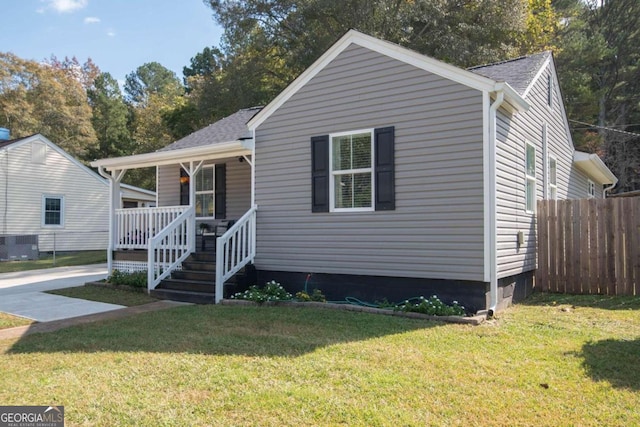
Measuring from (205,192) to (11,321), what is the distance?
532 centimetres

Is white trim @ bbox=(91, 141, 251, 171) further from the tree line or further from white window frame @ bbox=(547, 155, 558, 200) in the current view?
the tree line

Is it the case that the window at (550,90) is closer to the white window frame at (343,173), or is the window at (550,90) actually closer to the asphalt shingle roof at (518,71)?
the asphalt shingle roof at (518,71)

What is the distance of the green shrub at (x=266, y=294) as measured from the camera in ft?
24.6

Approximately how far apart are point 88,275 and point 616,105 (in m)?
27.9

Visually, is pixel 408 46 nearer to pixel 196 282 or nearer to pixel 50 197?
pixel 196 282

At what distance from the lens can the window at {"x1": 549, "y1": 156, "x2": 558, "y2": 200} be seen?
996cm

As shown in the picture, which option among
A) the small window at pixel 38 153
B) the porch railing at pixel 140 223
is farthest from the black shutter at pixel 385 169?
the small window at pixel 38 153

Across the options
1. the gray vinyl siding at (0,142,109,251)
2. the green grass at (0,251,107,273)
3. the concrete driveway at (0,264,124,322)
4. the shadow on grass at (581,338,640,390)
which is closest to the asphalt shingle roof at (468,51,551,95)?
the shadow on grass at (581,338,640,390)

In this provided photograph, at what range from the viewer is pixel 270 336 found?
5.36 m

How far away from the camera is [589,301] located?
769 cm

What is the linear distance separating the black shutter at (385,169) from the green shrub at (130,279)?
5.05 m

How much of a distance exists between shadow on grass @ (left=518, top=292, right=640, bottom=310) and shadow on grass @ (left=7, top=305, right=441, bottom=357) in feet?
9.37

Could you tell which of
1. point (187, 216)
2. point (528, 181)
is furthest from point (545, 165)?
point (187, 216)

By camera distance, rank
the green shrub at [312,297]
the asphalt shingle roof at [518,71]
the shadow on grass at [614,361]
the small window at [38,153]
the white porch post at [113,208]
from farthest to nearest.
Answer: the small window at [38,153]
the white porch post at [113,208]
the asphalt shingle roof at [518,71]
the green shrub at [312,297]
the shadow on grass at [614,361]
